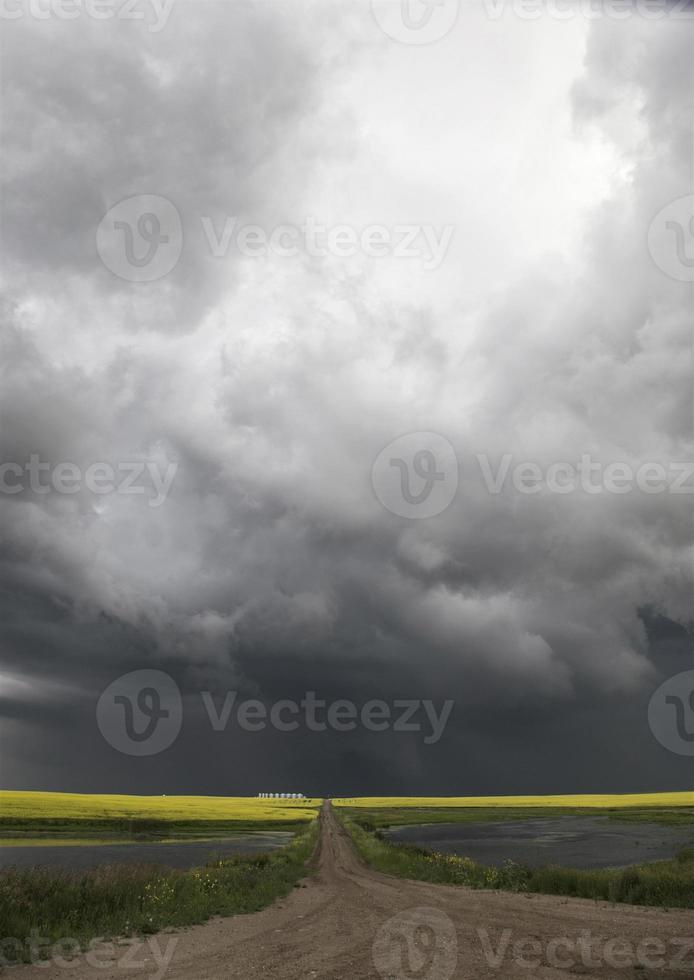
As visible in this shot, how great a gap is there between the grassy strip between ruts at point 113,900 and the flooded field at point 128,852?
1850 centimetres

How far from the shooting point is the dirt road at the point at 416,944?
13602mm

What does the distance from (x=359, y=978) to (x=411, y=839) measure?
61.5m

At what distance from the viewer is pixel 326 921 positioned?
1983cm

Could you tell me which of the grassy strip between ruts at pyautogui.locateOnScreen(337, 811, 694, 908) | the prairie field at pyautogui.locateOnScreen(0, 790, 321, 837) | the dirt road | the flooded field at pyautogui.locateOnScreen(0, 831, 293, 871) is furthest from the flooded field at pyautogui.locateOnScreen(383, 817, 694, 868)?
the dirt road

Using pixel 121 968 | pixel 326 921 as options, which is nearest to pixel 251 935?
pixel 326 921

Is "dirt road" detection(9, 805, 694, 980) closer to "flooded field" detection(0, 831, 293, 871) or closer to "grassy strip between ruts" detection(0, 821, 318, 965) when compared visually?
"grassy strip between ruts" detection(0, 821, 318, 965)

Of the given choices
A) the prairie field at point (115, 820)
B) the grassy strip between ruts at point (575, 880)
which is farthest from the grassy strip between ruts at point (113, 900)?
the prairie field at point (115, 820)

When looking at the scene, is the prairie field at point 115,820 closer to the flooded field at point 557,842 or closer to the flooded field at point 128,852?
the flooded field at point 128,852

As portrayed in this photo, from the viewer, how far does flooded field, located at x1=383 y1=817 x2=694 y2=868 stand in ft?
160

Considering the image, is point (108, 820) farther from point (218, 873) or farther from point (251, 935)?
point (251, 935)

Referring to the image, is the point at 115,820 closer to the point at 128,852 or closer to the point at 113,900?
the point at 128,852

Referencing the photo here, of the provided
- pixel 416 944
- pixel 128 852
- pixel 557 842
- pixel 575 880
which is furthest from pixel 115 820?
pixel 416 944

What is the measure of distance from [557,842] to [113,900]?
183 ft

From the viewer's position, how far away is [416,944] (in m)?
15.9
